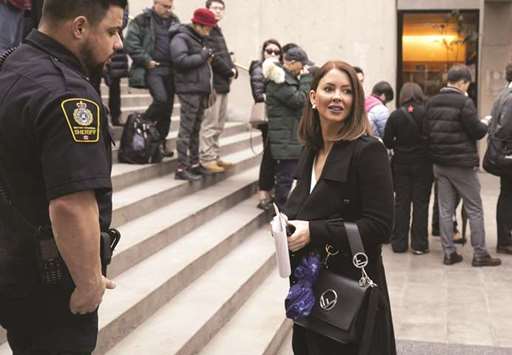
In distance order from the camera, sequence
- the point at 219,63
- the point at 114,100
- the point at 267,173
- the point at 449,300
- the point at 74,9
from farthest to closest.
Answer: the point at 114,100 < the point at 219,63 < the point at 267,173 < the point at 449,300 < the point at 74,9

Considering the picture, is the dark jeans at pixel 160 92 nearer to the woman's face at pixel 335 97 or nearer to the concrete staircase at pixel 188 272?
the concrete staircase at pixel 188 272

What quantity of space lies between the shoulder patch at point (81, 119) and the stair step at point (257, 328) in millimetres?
2861

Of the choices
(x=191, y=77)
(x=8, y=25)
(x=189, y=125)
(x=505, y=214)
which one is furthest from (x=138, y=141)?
(x=505, y=214)

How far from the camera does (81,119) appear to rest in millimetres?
2377

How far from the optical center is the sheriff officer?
2377 millimetres

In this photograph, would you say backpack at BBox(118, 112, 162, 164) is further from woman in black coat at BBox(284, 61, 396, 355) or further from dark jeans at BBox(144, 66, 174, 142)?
woman in black coat at BBox(284, 61, 396, 355)

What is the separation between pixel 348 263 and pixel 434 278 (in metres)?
4.57

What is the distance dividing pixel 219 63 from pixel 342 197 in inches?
209

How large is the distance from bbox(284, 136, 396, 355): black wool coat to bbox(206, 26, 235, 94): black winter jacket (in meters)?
5.20

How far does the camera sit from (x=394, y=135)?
27.2ft

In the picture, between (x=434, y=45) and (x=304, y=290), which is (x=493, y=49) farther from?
(x=304, y=290)

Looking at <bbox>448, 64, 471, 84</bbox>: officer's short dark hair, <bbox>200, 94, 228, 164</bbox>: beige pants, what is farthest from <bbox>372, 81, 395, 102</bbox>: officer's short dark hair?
<bbox>200, 94, 228, 164</bbox>: beige pants

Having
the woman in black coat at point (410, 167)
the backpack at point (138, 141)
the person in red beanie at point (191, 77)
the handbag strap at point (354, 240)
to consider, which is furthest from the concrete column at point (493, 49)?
the handbag strap at point (354, 240)

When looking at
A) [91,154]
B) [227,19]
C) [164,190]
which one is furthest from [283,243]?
[227,19]
